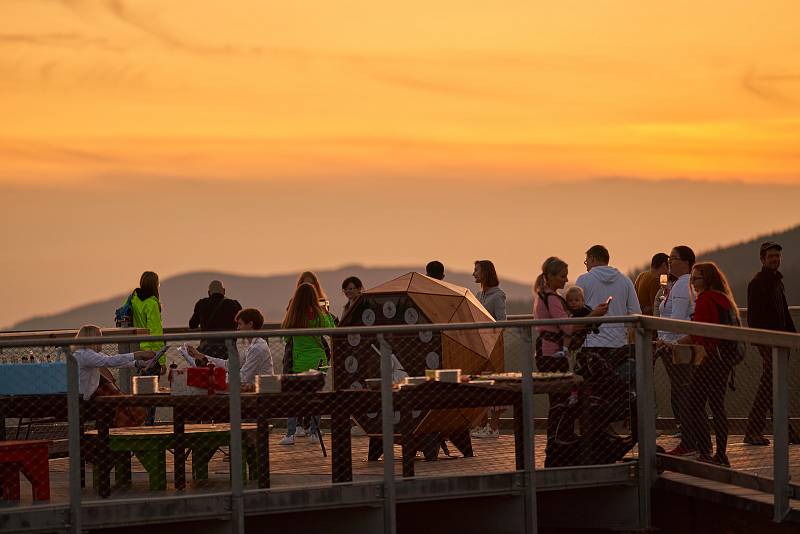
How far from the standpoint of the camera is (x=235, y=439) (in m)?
13.2

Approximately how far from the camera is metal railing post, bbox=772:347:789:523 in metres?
13.0

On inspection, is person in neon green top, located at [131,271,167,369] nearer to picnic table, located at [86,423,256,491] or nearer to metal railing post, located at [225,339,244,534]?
picnic table, located at [86,423,256,491]

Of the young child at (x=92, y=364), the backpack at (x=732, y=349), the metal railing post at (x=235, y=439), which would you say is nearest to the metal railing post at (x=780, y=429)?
the backpack at (x=732, y=349)

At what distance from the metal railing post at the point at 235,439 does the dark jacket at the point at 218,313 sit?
6.05m

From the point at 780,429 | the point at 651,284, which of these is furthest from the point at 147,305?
the point at 780,429

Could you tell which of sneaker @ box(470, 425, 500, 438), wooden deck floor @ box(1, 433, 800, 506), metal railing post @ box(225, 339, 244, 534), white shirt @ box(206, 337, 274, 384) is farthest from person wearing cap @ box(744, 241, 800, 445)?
metal railing post @ box(225, 339, 244, 534)

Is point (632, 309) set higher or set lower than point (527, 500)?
higher

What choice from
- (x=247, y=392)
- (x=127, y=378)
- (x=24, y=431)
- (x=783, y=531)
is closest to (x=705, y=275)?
(x=783, y=531)

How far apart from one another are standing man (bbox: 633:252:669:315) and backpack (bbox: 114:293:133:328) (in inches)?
220

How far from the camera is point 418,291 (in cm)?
1597

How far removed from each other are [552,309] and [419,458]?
73.7 inches

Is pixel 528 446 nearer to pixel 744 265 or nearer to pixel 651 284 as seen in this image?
pixel 651 284

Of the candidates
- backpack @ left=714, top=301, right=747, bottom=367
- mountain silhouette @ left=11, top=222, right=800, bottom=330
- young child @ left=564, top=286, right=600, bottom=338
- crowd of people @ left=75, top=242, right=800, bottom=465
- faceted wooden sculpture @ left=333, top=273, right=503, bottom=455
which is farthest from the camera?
mountain silhouette @ left=11, top=222, right=800, bottom=330

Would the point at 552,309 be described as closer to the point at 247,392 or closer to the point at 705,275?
the point at 705,275
